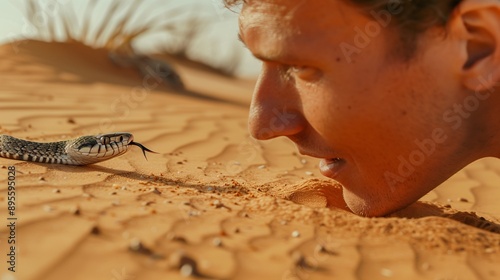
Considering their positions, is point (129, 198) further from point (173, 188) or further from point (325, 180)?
point (325, 180)

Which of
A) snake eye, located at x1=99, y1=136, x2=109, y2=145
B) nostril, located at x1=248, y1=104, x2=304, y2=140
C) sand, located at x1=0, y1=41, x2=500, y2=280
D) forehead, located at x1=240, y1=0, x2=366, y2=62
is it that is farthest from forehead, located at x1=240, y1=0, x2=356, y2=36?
snake eye, located at x1=99, y1=136, x2=109, y2=145

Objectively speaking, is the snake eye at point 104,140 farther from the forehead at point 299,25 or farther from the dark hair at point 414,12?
the dark hair at point 414,12

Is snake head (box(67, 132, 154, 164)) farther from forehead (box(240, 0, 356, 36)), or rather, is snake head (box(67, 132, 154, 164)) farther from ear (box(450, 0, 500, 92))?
ear (box(450, 0, 500, 92))

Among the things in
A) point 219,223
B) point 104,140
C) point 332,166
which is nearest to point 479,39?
point 332,166

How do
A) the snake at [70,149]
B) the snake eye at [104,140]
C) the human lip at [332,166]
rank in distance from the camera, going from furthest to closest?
the snake eye at [104,140] < the snake at [70,149] < the human lip at [332,166]

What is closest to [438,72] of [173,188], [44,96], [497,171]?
[173,188]

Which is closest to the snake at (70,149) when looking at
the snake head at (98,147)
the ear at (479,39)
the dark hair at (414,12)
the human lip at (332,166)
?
the snake head at (98,147)

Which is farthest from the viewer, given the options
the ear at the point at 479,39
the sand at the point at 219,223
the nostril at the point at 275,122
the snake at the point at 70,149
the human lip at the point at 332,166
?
the snake at the point at 70,149

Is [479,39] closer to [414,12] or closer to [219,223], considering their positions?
[414,12]
